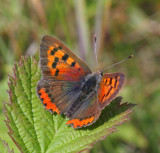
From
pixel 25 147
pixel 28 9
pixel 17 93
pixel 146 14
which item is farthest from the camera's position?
pixel 146 14

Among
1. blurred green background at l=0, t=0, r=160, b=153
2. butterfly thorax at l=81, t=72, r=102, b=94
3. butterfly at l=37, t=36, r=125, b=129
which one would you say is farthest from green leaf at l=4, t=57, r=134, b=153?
blurred green background at l=0, t=0, r=160, b=153

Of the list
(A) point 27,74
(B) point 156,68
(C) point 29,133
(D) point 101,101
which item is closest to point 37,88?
(A) point 27,74

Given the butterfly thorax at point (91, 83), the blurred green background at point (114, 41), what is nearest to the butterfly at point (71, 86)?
the butterfly thorax at point (91, 83)

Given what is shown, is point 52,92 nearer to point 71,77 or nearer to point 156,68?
point 71,77

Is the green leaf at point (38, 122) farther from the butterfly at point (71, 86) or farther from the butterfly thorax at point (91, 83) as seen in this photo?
the butterfly thorax at point (91, 83)

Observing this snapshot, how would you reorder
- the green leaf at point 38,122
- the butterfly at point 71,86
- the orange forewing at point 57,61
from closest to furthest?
1. the green leaf at point 38,122
2. the butterfly at point 71,86
3. the orange forewing at point 57,61

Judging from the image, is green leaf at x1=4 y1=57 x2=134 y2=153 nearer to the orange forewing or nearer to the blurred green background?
the orange forewing
